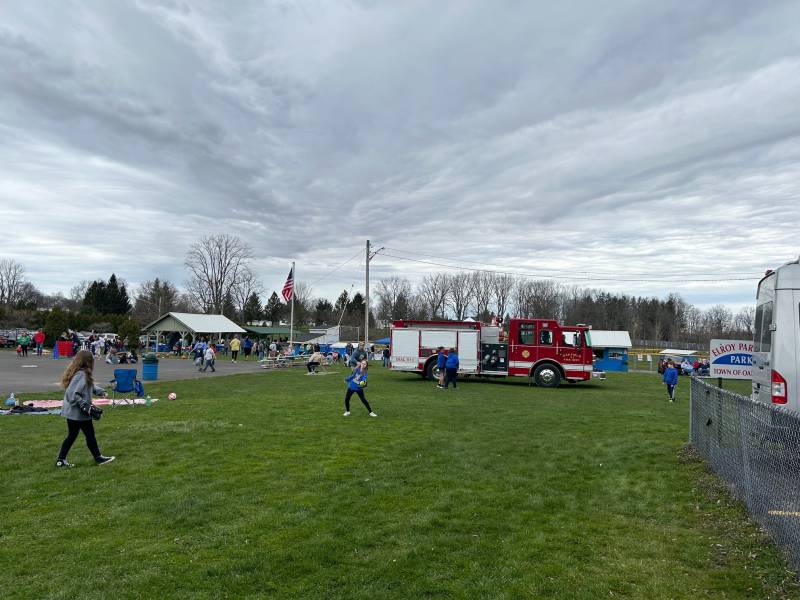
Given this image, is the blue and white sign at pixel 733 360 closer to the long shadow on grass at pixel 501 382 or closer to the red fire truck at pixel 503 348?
the red fire truck at pixel 503 348

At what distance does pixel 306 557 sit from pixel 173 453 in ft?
16.0

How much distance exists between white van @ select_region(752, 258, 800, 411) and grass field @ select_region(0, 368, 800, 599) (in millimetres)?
1712

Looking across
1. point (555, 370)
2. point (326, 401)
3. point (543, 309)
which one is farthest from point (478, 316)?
point (326, 401)

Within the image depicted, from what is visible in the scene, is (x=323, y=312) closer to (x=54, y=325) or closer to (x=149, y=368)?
(x=54, y=325)

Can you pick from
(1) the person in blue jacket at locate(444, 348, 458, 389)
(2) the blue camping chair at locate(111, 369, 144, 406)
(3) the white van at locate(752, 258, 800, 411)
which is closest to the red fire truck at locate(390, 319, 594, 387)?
(1) the person in blue jacket at locate(444, 348, 458, 389)

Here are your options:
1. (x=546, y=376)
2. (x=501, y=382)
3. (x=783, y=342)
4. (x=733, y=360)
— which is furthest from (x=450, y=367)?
(x=783, y=342)

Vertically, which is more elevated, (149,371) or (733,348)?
(733,348)

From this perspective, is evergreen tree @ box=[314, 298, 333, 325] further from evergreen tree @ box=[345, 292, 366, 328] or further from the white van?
the white van

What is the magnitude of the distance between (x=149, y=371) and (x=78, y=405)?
51.5 ft

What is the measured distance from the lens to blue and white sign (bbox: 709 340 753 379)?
11.3m

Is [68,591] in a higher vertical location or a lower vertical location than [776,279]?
lower

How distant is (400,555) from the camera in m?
5.01

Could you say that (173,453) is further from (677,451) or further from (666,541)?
(677,451)

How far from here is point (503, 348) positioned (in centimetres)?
2497
